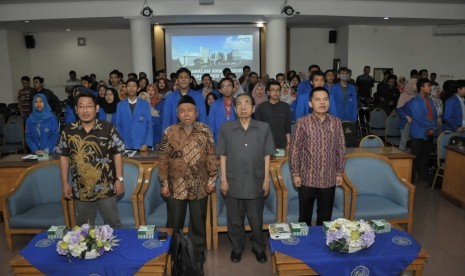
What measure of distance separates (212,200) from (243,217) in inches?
16.8

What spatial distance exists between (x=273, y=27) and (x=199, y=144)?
6902mm

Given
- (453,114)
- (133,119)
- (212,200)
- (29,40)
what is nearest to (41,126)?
(133,119)

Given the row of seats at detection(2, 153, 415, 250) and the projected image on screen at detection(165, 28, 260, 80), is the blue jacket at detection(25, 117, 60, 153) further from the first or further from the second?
the projected image on screen at detection(165, 28, 260, 80)

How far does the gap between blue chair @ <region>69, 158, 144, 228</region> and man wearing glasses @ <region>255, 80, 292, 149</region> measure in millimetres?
1720

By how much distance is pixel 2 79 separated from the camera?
39.6 ft

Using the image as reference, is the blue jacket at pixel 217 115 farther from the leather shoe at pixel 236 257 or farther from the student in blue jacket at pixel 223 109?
the leather shoe at pixel 236 257

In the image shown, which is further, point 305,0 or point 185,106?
point 305,0

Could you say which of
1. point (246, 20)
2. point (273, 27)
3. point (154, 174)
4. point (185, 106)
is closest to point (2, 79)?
point (246, 20)

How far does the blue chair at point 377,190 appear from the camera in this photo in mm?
3959

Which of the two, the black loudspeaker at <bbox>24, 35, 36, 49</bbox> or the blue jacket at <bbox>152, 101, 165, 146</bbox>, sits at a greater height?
the black loudspeaker at <bbox>24, 35, 36, 49</bbox>

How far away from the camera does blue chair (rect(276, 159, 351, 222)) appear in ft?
12.7

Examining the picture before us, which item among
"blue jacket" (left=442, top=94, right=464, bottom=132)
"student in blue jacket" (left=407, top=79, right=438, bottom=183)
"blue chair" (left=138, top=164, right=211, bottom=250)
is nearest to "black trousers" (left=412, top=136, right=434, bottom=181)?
"student in blue jacket" (left=407, top=79, right=438, bottom=183)

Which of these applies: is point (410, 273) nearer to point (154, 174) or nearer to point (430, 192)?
point (154, 174)

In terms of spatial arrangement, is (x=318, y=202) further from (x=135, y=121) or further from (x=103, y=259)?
(x=135, y=121)
